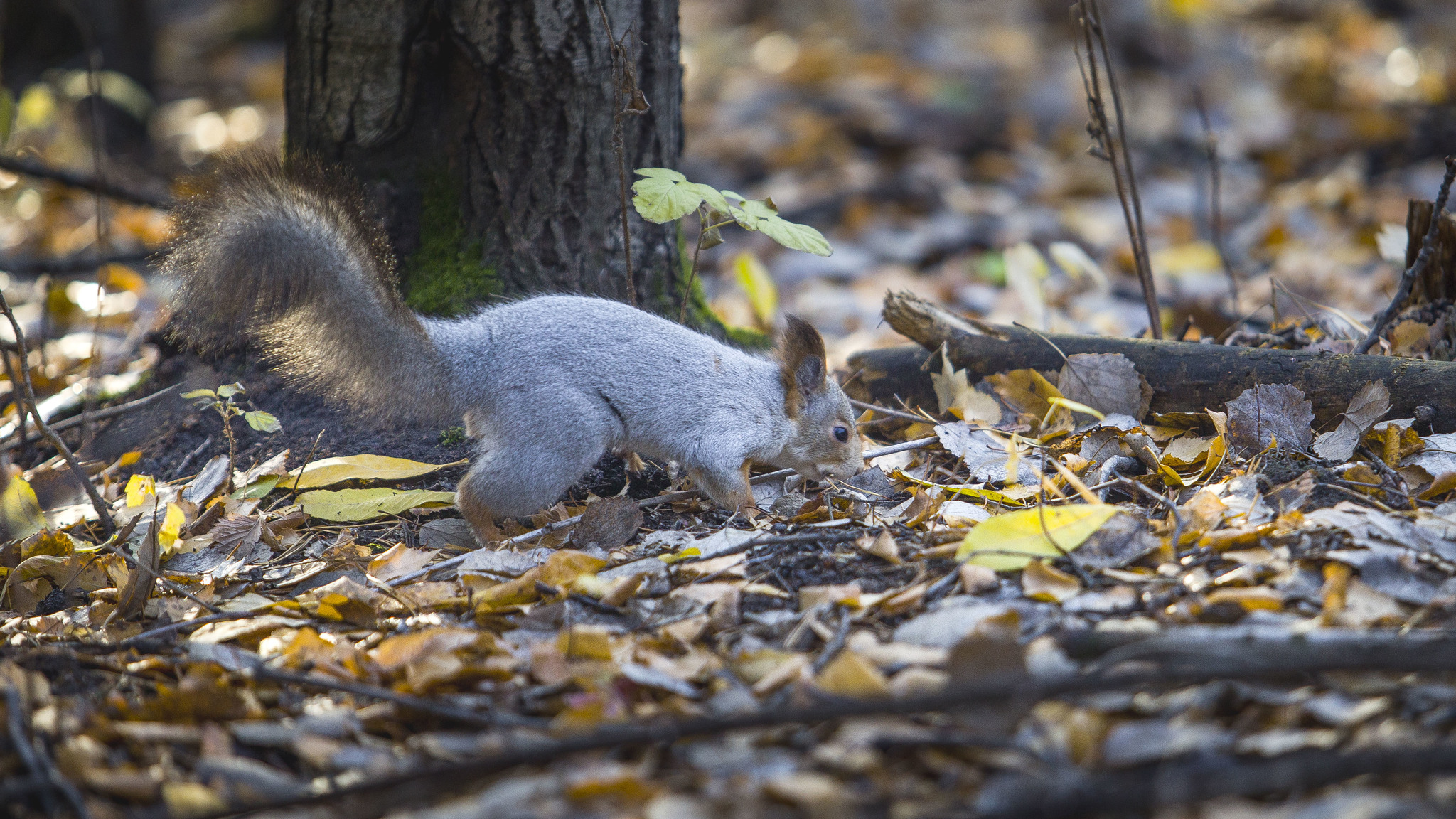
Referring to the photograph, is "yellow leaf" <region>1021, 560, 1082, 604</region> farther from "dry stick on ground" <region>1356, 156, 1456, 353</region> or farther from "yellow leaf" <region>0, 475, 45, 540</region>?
"yellow leaf" <region>0, 475, 45, 540</region>

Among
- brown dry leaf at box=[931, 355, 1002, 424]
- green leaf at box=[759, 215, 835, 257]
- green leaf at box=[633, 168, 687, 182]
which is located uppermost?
green leaf at box=[633, 168, 687, 182]

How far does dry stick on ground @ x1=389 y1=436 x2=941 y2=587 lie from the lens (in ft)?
8.27

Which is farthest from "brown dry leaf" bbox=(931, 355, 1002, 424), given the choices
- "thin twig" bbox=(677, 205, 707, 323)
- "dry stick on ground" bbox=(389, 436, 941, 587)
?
"thin twig" bbox=(677, 205, 707, 323)

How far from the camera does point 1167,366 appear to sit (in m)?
3.23

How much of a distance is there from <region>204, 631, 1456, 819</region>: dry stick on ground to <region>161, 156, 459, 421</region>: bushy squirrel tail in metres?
1.47

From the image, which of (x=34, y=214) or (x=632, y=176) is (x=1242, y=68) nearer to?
(x=632, y=176)

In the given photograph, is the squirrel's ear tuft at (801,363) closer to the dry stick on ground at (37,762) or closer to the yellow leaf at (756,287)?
the yellow leaf at (756,287)

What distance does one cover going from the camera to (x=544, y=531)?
282cm

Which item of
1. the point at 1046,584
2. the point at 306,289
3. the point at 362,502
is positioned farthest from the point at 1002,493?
the point at 306,289

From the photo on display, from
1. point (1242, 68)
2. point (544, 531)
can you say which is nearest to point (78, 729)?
point (544, 531)

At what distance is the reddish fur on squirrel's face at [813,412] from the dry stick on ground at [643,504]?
8 cm

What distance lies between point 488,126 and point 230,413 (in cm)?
124

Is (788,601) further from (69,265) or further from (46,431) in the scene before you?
(69,265)

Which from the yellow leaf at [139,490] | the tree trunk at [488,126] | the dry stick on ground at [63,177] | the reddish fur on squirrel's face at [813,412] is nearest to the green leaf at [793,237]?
the reddish fur on squirrel's face at [813,412]
